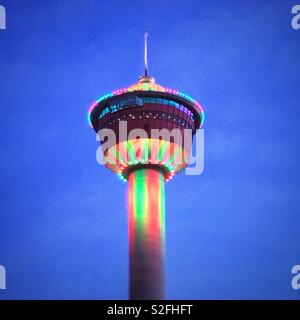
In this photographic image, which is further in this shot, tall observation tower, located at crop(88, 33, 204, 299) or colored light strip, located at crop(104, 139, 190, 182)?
colored light strip, located at crop(104, 139, 190, 182)

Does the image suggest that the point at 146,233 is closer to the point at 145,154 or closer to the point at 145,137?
the point at 145,154

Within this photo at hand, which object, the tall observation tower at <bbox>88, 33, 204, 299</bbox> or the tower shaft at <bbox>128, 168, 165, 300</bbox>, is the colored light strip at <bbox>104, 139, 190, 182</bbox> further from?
the tower shaft at <bbox>128, 168, 165, 300</bbox>

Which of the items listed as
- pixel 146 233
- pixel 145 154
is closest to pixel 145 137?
pixel 145 154

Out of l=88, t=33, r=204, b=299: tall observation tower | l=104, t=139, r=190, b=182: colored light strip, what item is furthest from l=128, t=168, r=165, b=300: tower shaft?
l=104, t=139, r=190, b=182: colored light strip

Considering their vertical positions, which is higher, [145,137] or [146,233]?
[145,137]

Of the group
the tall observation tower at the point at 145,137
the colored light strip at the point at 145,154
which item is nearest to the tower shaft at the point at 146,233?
the tall observation tower at the point at 145,137
